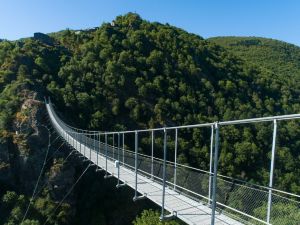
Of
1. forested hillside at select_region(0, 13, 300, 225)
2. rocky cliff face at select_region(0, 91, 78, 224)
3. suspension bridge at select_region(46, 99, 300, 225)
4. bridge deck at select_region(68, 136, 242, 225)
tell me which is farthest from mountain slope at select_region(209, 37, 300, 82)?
suspension bridge at select_region(46, 99, 300, 225)

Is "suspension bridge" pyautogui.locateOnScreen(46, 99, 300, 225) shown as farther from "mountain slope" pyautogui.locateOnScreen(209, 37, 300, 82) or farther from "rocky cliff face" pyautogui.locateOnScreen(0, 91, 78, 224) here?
"mountain slope" pyautogui.locateOnScreen(209, 37, 300, 82)

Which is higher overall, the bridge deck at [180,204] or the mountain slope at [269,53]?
the mountain slope at [269,53]

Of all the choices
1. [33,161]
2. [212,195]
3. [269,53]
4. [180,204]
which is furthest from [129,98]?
[269,53]

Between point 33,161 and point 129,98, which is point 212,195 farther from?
point 129,98

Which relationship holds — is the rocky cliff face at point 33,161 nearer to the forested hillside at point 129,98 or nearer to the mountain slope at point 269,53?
the forested hillside at point 129,98

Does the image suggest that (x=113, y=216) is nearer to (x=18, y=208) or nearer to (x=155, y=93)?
(x=18, y=208)

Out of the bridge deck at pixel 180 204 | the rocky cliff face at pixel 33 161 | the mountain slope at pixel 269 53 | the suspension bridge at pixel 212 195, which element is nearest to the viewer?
the suspension bridge at pixel 212 195

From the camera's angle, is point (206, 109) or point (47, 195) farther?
point (206, 109)

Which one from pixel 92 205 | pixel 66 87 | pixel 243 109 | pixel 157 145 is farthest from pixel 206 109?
pixel 92 205

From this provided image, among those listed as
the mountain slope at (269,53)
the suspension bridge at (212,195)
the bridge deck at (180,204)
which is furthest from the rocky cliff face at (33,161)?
the mountain slope at (269,53)
